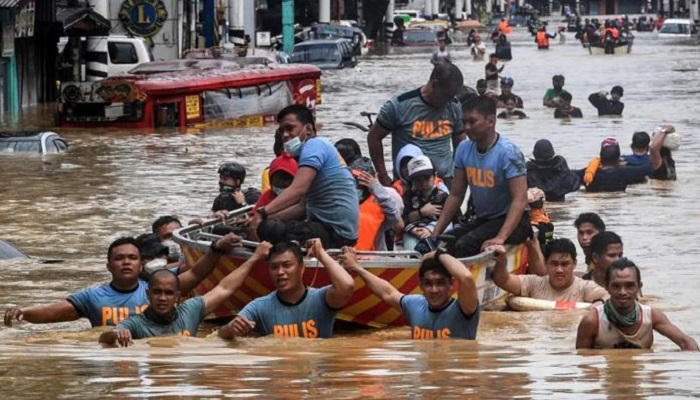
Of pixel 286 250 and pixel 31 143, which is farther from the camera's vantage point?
pixel 31 143

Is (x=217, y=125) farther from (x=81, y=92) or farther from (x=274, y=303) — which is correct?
(x=274, y=303)

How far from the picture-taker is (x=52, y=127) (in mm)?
33969

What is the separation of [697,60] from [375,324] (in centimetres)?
5852

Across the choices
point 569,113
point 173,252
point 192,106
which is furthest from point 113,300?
point 569,113

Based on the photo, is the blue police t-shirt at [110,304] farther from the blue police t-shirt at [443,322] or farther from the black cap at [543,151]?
the black cap at [543,151]

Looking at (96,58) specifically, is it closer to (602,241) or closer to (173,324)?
(602,241)

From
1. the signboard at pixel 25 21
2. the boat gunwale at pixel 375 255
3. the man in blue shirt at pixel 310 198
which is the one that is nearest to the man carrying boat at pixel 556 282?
the boat gunwale at pixel 375 255

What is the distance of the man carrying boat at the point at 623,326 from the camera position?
984 cm

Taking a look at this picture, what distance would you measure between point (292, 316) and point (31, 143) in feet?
60.4

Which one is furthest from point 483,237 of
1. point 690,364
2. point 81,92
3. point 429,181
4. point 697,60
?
point 697,60

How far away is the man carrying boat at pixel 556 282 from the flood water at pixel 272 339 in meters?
0.22

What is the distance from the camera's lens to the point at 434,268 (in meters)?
10.2

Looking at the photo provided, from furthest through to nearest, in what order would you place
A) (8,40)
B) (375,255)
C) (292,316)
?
(8,40), (375,255), (292,316)

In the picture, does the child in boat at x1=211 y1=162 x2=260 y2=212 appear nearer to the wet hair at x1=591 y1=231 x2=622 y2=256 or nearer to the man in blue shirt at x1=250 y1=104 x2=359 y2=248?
the man in blue shirt at x1=250 y1=104 x2=359 y2=248
